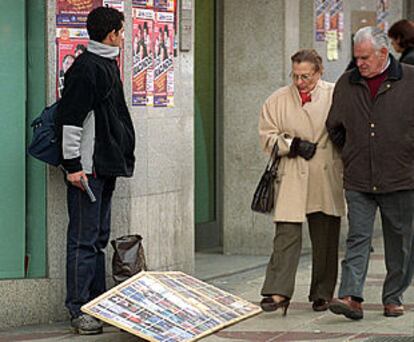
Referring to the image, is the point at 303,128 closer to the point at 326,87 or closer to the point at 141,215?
the point at 326,87

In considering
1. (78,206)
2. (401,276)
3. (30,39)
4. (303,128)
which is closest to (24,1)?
(30,39)

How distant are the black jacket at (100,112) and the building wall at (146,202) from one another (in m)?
0.53

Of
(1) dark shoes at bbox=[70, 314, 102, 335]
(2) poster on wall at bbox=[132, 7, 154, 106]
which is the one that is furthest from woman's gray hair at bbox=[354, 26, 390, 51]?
(1) dark shoes at bbox=[70, 314, 102, 335]

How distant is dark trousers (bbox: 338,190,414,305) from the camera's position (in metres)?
8.80

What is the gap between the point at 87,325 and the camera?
8484mm

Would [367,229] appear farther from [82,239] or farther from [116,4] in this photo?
[116,4]

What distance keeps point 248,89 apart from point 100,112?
4195 millimetres

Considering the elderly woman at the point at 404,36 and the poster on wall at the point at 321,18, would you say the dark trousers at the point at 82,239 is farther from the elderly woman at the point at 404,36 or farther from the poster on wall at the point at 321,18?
the poster on wall at the point at 321,18

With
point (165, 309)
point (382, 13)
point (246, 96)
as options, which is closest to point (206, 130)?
point (246, 96)

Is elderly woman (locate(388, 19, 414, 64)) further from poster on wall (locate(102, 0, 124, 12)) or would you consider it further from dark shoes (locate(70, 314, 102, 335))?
dark shoes (locate(70, 314, 102, 335))

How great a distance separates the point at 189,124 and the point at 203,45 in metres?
2.75

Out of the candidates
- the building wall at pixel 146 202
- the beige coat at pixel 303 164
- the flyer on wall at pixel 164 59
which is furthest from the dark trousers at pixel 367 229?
the flyer on wall at pixel 164 59

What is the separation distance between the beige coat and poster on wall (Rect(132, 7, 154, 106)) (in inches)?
34.5

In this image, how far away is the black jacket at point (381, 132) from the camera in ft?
28.6
